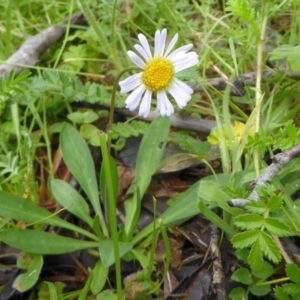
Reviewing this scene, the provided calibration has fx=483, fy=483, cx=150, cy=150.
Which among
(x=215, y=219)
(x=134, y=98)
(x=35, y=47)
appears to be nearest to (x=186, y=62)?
(x=134, y=98)

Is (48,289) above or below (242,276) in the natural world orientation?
below

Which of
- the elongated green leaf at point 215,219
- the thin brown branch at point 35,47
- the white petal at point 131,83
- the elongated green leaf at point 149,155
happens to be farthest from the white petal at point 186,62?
the thin brown branch at point 35,47

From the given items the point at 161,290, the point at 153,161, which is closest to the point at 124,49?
the point at 153,161

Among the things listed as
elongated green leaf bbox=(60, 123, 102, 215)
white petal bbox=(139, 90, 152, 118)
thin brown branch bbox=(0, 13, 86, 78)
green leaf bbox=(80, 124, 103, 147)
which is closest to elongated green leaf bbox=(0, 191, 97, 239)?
elongated green leaf bbox=(60, 123, 102, 215)

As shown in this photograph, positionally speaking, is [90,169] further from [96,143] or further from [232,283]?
[232,283]

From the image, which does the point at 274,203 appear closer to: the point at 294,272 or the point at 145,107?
the point at 294,272

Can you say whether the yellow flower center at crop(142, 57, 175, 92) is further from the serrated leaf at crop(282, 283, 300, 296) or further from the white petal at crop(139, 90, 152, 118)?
the serrated leaf at crop(282, 283, 300, 296)
